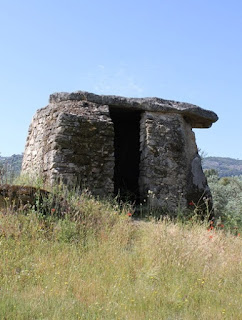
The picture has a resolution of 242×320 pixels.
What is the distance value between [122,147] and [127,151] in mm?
160

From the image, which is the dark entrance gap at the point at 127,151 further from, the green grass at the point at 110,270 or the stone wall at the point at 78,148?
the green grass at the point at 110,270

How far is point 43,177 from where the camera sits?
25.1 ft

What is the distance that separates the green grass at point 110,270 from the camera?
142 inches

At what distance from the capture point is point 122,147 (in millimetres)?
9766

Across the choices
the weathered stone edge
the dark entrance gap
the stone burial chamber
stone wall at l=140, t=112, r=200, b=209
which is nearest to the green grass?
the stone burial chamber

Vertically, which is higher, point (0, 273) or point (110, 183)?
point (110, 183)

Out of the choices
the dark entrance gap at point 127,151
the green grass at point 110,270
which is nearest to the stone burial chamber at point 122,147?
the dark entrance gap at point 127,151

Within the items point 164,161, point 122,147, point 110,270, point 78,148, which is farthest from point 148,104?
point 110,270

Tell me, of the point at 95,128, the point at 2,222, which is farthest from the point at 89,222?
the point at 95,128

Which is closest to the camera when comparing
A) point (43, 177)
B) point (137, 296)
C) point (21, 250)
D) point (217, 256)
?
point (137, 296)

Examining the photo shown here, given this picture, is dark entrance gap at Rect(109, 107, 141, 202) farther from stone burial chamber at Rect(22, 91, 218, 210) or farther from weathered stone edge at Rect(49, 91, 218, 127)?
weathered stone edge at Rect(49, 91, 218, 127)

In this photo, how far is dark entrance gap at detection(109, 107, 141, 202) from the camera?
9.45 metres

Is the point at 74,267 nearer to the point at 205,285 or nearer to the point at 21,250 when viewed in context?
the point at 21,250

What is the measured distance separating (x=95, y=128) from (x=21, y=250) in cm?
356
